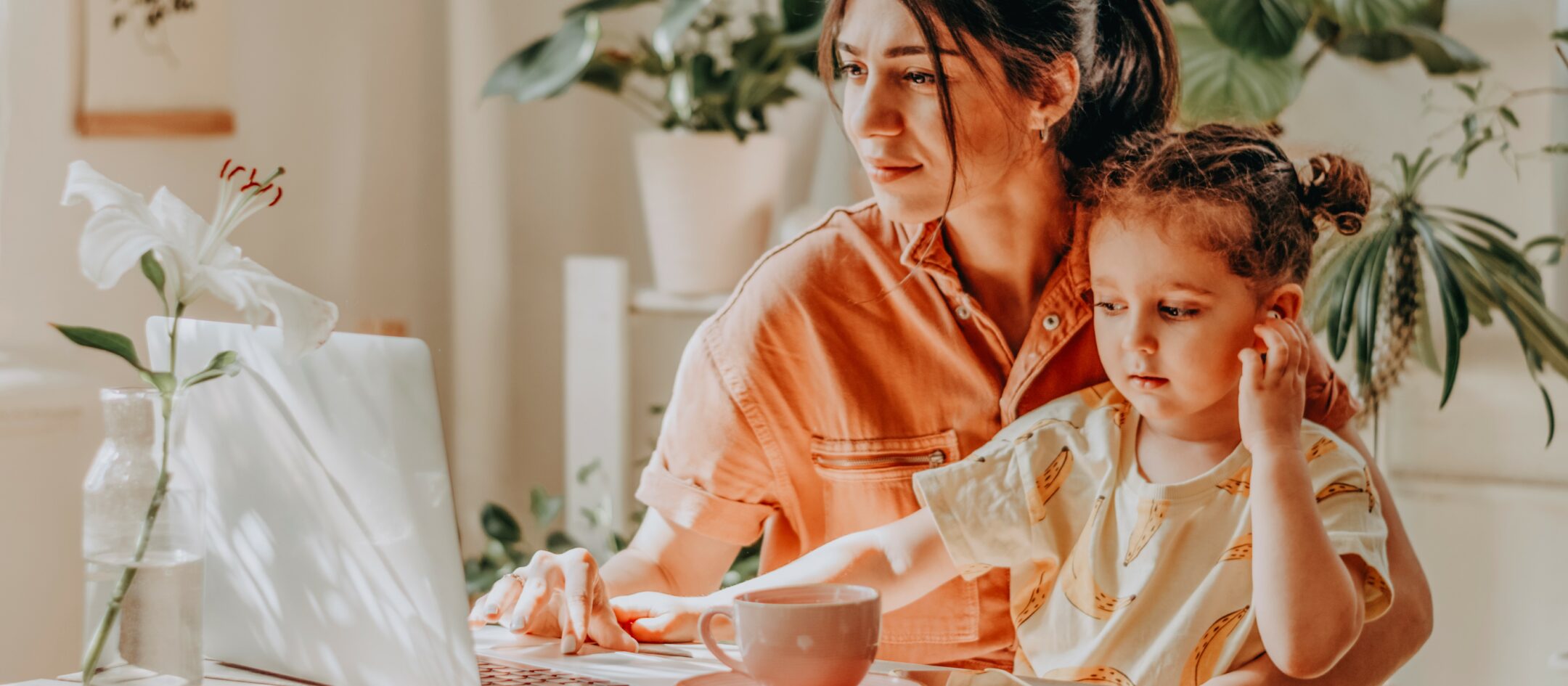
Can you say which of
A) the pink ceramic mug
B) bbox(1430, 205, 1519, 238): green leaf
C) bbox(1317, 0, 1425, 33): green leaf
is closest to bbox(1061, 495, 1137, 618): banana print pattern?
the pink ceramic mug

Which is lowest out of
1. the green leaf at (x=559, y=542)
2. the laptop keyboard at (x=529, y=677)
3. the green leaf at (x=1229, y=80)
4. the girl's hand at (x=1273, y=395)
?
the green leaf at (x=559, y=542)

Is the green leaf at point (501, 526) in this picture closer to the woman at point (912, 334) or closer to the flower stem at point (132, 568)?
the woman at point (912, 334)

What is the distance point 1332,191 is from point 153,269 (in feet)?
2.77

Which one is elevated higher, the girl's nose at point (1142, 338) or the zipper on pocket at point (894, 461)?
the girl's nose at point (1142, 338)

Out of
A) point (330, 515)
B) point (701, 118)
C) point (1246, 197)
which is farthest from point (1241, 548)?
point (701, 118)

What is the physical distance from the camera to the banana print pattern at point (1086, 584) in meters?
1.15

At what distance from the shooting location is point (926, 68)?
1.21 m

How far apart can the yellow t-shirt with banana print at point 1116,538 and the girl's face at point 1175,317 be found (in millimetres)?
61

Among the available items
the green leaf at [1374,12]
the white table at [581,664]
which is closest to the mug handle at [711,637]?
the white table at [581,664]

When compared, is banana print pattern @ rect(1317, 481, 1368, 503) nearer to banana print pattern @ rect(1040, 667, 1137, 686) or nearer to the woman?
the woman

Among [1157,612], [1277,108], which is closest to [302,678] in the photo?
[1157,612]

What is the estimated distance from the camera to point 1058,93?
1226 mm

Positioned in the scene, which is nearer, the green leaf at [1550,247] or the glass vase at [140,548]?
the glass vase at [140,548]

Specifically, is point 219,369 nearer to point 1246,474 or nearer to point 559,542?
point 1246,474
